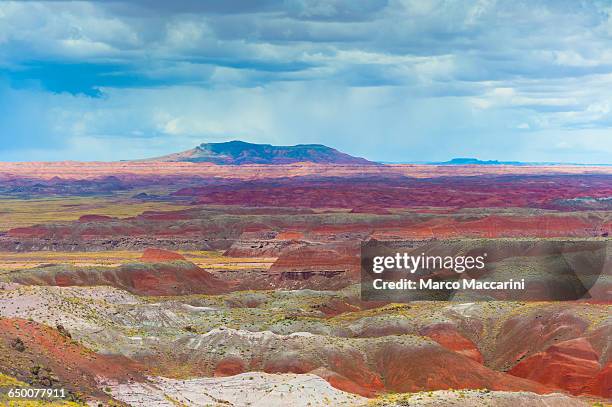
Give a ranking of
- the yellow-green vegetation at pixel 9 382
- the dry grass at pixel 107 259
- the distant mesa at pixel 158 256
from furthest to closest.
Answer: the distant mesa at pixel 158 256, the dry grass at pixel 107 259, the yellow-green vegetation at pixel 9 382

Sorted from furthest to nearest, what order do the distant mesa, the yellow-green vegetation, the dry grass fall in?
the distant mesa
the dry grass
the yellow-green vegetation

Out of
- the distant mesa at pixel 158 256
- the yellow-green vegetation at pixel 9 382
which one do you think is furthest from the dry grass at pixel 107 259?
the yellow-green vegetation at pixel 9 382

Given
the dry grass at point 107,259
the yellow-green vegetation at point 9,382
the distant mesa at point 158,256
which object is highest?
the yellow-green vegetation at point 9,382

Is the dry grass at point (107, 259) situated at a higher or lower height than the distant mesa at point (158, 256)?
lower

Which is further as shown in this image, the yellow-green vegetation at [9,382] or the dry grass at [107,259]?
the dry grass at [107,259]

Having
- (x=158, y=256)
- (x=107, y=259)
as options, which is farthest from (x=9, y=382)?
(x=107, y=259)

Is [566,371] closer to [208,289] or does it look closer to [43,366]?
[43,366]

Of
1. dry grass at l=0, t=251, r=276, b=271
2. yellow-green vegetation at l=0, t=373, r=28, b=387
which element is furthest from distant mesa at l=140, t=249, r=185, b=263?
yellow-green vegetation at l=0, t=373, r=28, b=387

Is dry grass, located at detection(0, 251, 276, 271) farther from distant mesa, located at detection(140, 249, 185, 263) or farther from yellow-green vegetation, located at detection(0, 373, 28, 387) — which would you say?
yellow-green vegetation, located at detection(0, 373, 28, 387)

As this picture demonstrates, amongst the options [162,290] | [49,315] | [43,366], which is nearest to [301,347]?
[49,315]

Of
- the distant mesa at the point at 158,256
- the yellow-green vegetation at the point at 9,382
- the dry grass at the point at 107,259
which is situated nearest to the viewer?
the yellow-green vegetation at the point at 9,382

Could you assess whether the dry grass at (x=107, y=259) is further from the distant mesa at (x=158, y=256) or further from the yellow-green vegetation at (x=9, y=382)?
the yellow-green vegetation at (x=9, y=382)
